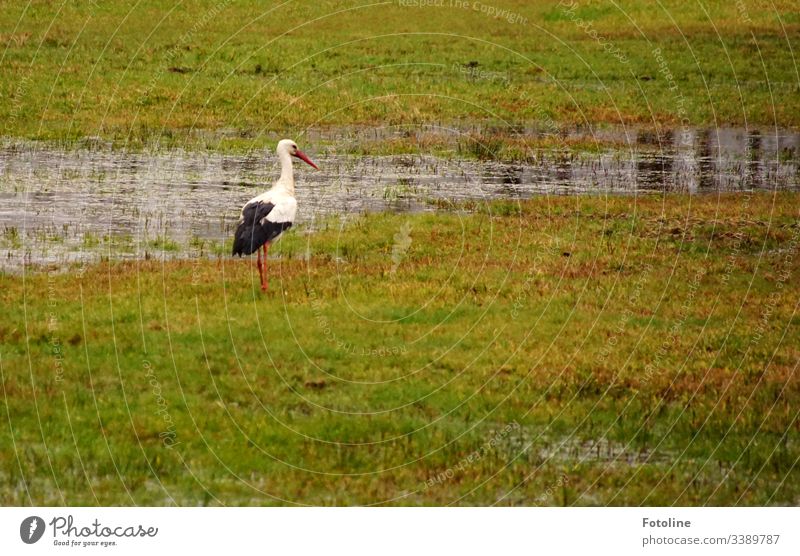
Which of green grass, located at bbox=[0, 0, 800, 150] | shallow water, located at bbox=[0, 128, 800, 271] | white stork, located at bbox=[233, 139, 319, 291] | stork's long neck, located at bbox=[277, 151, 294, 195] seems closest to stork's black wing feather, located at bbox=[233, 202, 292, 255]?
white stork, located at bbox=[233, 139, 319, 291]

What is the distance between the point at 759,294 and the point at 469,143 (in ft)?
51.9

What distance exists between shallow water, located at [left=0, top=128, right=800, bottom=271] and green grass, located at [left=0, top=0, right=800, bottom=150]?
1.99m

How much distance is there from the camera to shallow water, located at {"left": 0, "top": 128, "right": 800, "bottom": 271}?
2438cm

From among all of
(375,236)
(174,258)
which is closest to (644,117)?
(375,236)

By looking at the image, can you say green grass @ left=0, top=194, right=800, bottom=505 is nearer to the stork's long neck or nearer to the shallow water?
the stork's long neck

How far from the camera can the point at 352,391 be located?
1625 cm

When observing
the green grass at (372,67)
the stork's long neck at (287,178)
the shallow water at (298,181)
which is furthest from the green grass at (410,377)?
the green grass at (372,67)

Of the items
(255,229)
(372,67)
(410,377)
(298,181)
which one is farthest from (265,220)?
(372,67)

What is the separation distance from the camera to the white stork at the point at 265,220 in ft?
66.6

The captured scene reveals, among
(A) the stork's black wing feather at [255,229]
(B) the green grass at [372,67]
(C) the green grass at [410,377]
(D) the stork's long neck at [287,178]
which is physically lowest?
(C) the green grass at [410,377]

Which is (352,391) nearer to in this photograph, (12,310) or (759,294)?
(12,310)

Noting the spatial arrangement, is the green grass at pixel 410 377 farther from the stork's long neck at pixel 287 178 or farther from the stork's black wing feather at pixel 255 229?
the stork's long neck at pixel 287 178

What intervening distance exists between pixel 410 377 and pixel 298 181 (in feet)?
46.9
